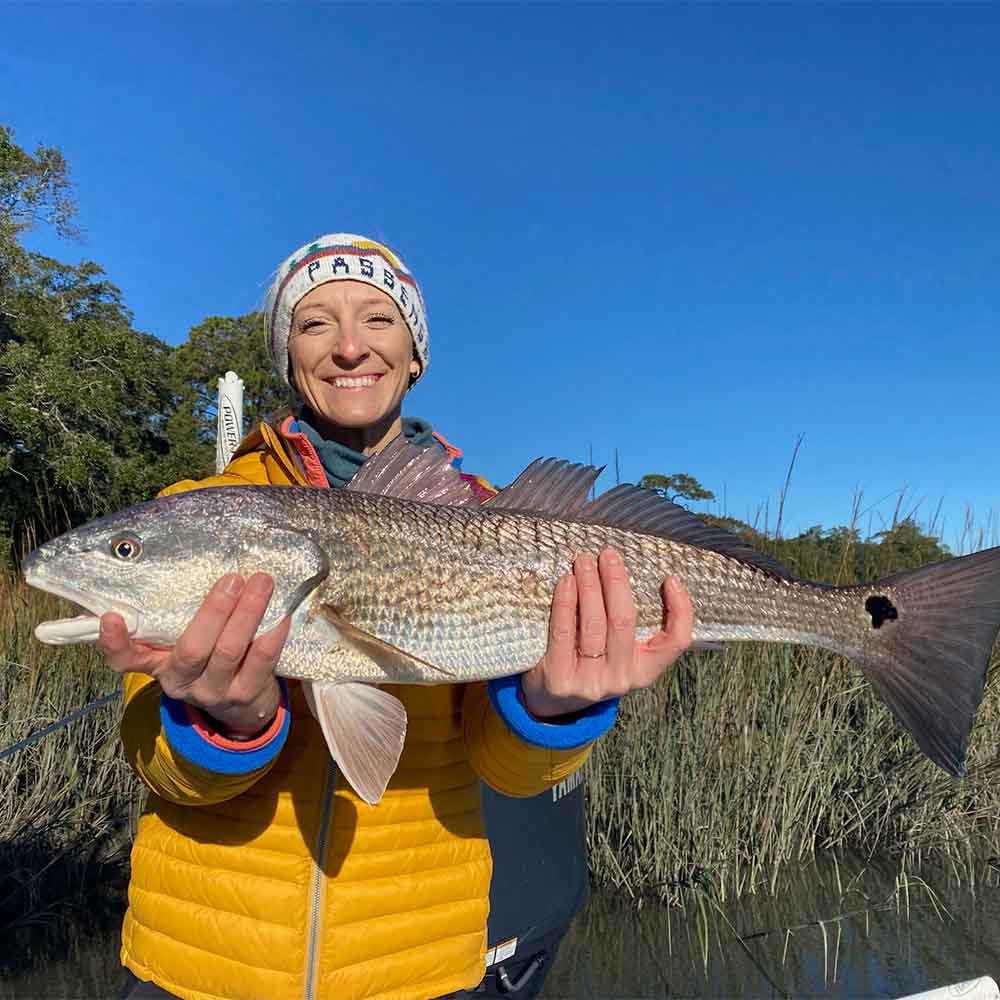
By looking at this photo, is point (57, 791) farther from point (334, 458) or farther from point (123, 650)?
point (123, 650)

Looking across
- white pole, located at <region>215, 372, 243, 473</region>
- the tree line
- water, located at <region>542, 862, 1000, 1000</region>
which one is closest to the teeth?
white pole, located at <region>215, 372, 243, 473</region>

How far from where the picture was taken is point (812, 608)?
253cm

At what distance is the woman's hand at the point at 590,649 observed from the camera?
2205 millimetres

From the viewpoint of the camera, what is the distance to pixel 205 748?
1935mm

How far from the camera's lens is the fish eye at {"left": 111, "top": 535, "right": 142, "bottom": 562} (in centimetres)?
210

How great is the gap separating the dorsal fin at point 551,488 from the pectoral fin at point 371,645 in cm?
59

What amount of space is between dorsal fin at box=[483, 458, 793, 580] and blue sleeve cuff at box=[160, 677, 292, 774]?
987 millimetres

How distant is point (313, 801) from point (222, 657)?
52cm

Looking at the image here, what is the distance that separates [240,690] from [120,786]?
4035mm

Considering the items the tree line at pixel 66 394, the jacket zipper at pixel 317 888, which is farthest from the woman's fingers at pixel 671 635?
the tree line at pixel 66 394

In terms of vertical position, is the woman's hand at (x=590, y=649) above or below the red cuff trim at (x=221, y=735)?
above

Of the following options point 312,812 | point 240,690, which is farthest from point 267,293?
point 312,812

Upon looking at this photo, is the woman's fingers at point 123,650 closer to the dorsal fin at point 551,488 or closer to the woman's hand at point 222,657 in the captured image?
the woman's hand at point 222,657

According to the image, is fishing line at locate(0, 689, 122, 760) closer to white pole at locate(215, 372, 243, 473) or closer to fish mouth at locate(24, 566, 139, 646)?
fish mouth at locate(24, 566, 139, 646)
